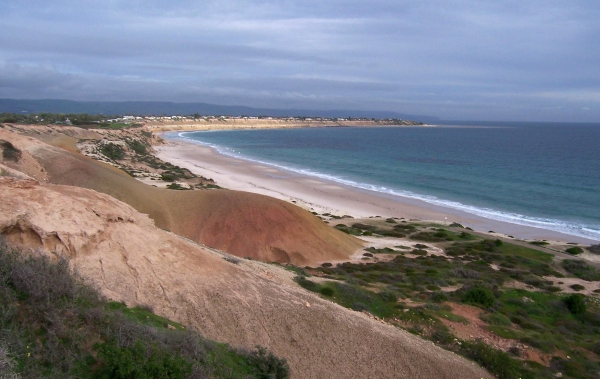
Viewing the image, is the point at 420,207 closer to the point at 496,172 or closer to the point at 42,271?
the point at 496,172

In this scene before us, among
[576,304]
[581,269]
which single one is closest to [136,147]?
[581,269]

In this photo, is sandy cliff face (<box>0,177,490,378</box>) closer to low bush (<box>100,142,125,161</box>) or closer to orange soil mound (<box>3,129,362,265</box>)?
orange soil mound (<box>3,129,362,265</box>)

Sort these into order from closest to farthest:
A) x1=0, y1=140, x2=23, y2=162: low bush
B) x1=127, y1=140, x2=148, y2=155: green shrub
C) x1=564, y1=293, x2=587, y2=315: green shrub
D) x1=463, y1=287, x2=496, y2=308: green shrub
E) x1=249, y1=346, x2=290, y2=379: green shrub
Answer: x1=249, y1=346, x2=290, y2=379: green shrub < x1=463, y1=287, x2=496, y2=308: green shrub < x1=564, y1=293, x2=587, y2=315: green shrub < x1=0, y1=140, x2=23, y2=162: low bush < x1=127, y1=140, x2=148, y2=155: green shrub

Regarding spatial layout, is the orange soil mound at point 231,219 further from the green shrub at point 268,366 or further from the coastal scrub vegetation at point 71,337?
the coastal scrub vegetation at point 71,337

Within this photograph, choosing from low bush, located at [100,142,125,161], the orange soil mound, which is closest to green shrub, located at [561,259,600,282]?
the orange soil mound

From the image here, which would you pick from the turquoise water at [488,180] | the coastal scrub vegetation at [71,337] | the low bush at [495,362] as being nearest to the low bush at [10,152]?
the coastal scrub vegetation at [71,337]

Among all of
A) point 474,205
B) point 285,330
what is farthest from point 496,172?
point 285,330
